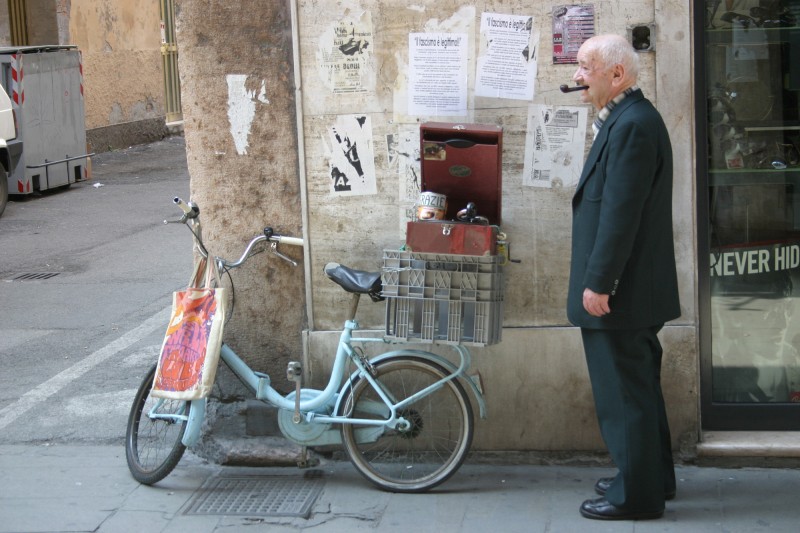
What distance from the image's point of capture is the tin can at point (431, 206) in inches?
173

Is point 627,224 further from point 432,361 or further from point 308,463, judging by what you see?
point 308,463

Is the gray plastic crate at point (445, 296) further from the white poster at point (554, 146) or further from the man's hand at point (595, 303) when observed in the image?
the white poster at point (554, 146)

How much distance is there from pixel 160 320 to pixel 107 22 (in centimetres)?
1203

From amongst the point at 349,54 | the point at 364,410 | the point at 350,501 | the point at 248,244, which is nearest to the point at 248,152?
the point at 248,244

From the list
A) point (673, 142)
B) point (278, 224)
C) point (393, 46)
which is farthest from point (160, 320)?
point (673, 142)

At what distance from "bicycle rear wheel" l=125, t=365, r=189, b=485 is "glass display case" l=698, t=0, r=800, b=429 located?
2384 mm

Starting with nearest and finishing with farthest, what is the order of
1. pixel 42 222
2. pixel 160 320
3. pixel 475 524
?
pixel 475 524 < pixel 160 320 < pixel 42 222

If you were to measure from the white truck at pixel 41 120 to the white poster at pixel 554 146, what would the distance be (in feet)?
30.7

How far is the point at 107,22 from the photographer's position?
18.5 metres

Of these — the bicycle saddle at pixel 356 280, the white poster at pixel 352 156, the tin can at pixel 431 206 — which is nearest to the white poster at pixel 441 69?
the white poster at pixel 352 156

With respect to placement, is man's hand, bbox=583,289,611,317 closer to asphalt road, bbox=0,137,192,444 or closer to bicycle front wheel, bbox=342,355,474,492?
bicycle front wheel, bbox=342,355,474,492

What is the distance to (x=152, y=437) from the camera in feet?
16.3

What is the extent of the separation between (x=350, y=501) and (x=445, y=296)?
0.97m

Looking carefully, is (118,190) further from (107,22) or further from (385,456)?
(385,456)
